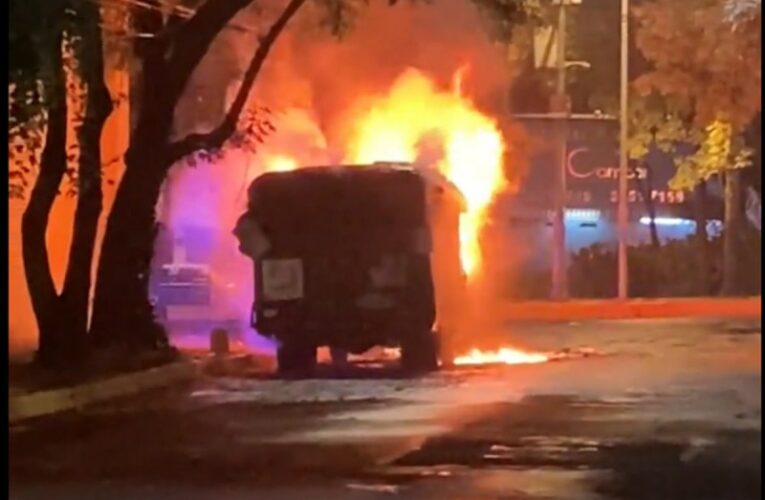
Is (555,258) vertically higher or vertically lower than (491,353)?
higher

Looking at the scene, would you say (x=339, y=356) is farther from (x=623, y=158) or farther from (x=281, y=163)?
(x=623, y=158)

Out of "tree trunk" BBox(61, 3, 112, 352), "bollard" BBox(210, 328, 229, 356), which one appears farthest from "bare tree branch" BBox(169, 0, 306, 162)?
"bollard" BBox(210, 328, 229, 356)

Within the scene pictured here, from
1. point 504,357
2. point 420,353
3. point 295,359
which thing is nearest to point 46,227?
point 295,359

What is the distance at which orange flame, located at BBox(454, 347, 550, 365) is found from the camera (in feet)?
6.37

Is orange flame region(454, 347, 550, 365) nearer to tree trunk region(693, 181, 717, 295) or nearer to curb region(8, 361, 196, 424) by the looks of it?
tree trunk region(693, 181, 717, 295)

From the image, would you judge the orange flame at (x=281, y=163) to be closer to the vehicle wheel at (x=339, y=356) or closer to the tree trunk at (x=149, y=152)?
the tree trunk at (x=149, y=152)

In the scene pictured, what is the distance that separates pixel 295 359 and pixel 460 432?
23 centimetres

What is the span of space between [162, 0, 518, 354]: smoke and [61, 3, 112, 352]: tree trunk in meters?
0.10

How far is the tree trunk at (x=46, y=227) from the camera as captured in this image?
196 cm

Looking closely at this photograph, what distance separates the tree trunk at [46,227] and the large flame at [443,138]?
381 millimetres

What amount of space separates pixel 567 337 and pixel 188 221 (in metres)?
0.50

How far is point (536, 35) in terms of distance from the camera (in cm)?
195

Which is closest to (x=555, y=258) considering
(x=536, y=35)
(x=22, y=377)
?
(x=536, y=35)

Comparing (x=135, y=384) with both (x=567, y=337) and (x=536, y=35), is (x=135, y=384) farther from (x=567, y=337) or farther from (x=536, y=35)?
(x=536, y=35)
